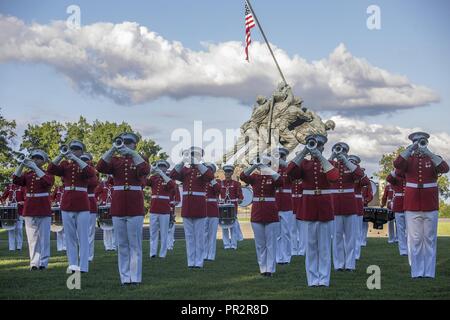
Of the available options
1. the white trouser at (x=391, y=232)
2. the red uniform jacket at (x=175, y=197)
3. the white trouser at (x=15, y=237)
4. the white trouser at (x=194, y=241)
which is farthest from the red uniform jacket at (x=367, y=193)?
the white trouser at (x=15, y=237)

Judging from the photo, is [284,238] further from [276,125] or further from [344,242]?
[276,125]

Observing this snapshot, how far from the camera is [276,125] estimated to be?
4850cm

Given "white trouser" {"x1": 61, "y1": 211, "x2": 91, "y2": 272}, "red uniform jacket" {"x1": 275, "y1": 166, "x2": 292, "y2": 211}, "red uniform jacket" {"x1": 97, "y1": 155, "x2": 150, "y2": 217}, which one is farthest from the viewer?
"red uniform jacket" {"x1": 275, "y1": 166, "x2": 292, "y2": 211}

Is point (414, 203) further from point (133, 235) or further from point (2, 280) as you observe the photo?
point (2, 280)

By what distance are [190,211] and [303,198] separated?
351 centimetres

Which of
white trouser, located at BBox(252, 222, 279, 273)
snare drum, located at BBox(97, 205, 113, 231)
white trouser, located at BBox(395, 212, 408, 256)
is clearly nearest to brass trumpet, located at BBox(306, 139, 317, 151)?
white trouser, located at BBox(252, 222, 279, 273)

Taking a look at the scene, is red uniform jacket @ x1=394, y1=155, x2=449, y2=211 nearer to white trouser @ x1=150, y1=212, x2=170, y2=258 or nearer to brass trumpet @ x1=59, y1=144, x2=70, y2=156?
brass trumpet @ x1=59, y1=144, x2=70, y2=156

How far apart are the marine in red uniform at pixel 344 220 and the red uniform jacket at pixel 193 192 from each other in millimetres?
2426

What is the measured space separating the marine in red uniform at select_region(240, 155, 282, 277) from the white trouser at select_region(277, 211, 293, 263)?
233 centimetres

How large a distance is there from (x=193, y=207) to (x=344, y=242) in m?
2.91

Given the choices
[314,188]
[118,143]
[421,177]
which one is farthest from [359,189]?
[118,143]

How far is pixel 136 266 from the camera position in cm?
1123

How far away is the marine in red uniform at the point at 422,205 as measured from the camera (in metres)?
12.0

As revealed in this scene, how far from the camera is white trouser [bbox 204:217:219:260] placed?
52.3ft
